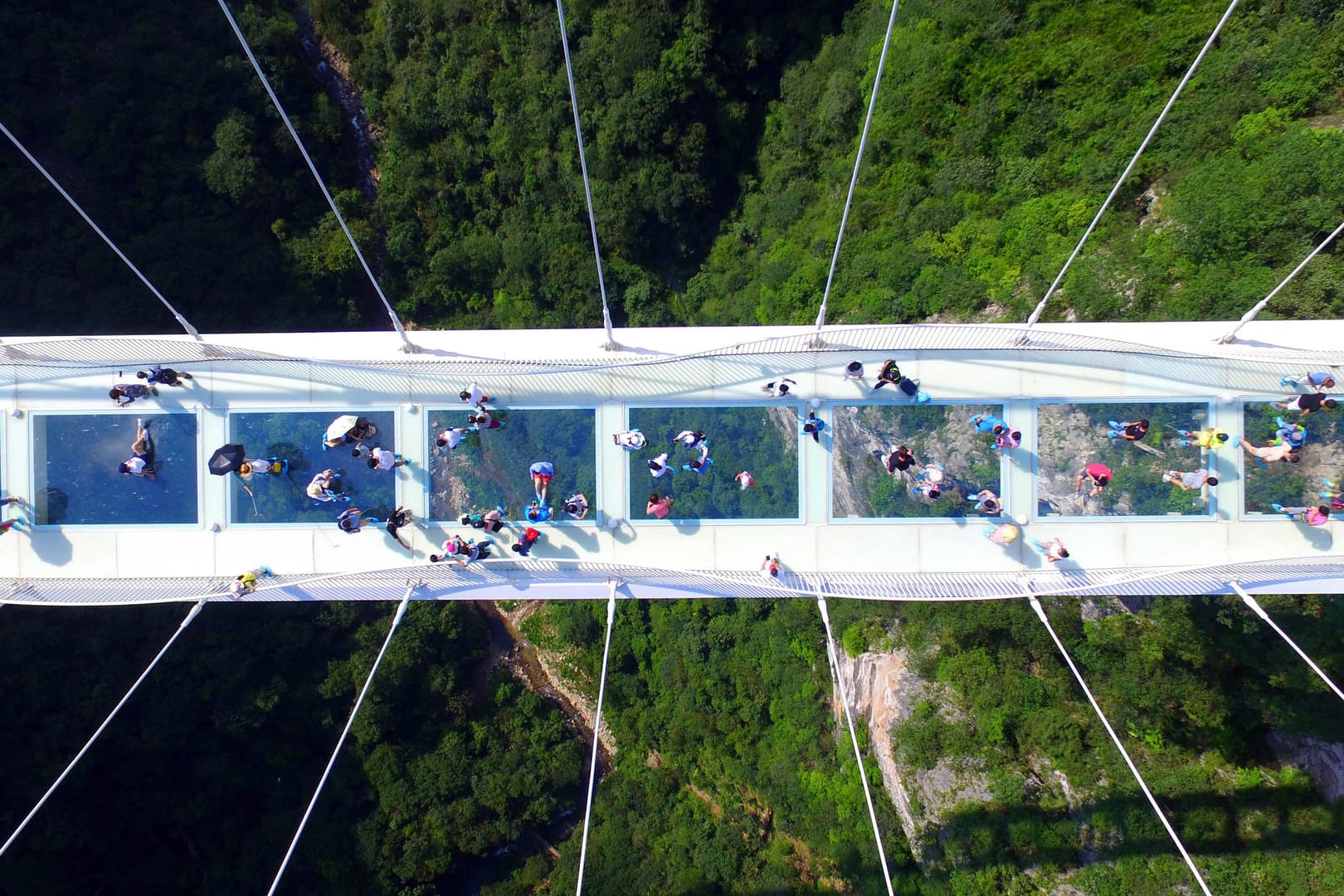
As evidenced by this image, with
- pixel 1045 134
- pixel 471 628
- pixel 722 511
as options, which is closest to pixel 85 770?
pixel 471 628

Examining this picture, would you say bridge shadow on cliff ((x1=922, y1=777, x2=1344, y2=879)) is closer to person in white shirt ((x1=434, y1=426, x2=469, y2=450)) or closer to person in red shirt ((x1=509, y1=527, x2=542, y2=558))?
person in red shirt ((x1=509, y1=527, x2=542, y2=558))

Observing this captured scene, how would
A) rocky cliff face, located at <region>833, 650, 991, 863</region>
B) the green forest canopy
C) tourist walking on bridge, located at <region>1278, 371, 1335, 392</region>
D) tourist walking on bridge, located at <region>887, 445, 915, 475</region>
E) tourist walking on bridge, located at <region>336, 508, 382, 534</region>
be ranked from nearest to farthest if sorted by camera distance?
tourist walking on bridge, located at <region>1278, 371, 1335, 392</region> → tourist walking on bridge, located at <region>887, 445, 915, 475</region> → tourist walking on bridge, located at <region>336, 508, 382, 534</region> → the green forest canopy → rocky cliff face, located at <region>833, 650, 991, 863</region>

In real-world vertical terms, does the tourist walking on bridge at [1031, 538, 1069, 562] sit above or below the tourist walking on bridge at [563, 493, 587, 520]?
below

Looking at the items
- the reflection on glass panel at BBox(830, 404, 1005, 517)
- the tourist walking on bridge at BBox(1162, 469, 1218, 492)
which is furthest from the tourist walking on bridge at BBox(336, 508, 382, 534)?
the tourist walking on bridge at BBox(1162, 469, 1218, 492)

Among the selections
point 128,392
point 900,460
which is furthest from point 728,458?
point 128,392

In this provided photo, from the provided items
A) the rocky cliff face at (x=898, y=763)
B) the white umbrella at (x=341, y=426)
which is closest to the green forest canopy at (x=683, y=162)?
the rocky cliff face at (x=898, y=763)

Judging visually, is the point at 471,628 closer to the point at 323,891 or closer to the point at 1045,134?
the point at 323,891

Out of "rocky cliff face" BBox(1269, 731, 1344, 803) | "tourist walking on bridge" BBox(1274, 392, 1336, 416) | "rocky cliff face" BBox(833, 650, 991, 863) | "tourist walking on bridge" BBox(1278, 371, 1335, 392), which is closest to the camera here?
"tourist walking on bridge" BBox(1274, 392, 1336, 416)
